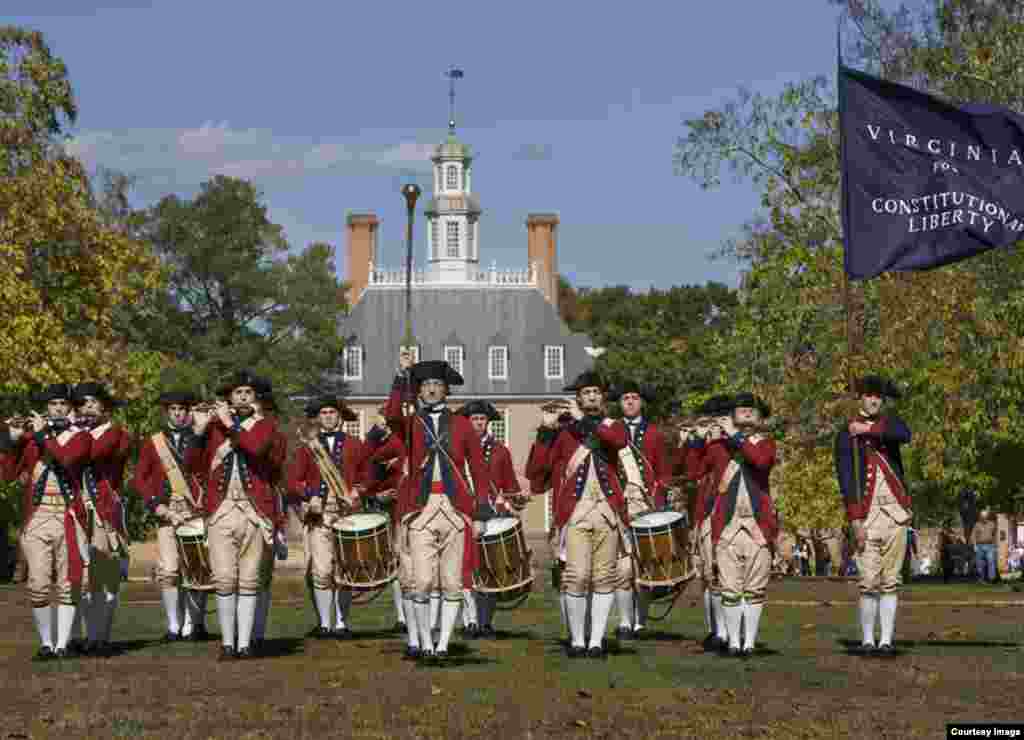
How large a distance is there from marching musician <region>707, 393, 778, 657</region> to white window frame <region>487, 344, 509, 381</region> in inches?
3667

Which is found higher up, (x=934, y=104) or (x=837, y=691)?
(x=934, y=104)

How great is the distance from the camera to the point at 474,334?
112 metres

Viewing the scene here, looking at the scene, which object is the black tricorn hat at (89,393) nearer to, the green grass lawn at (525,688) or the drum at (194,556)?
the drum at (194,556)

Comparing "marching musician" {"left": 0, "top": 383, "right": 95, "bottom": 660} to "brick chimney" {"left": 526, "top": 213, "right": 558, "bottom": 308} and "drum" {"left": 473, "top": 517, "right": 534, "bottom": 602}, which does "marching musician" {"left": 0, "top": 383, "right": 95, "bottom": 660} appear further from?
"brick chimney" {"left": 526, "top": 213, "right": 558, "bottom": 308}

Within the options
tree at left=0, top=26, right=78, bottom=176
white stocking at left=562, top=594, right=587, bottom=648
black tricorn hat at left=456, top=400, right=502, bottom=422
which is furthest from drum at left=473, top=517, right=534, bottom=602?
tree at left=0, top=26, right=78, bottom=176

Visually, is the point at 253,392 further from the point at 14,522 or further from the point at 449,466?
the point at 14,522

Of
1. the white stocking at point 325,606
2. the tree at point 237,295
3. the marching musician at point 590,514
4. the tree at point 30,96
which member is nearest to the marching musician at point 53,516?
the white stocking at point 325,606

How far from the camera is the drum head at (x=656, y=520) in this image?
18406 millimetres

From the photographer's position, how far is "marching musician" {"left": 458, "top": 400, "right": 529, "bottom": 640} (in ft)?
65.6

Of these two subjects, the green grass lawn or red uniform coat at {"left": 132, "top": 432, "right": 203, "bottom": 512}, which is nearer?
the green grass lawn

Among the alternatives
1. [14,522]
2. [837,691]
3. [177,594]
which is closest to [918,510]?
[14,522]

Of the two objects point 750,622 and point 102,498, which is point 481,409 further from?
point 750,622

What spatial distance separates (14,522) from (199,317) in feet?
134

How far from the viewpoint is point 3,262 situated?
40.8 m
